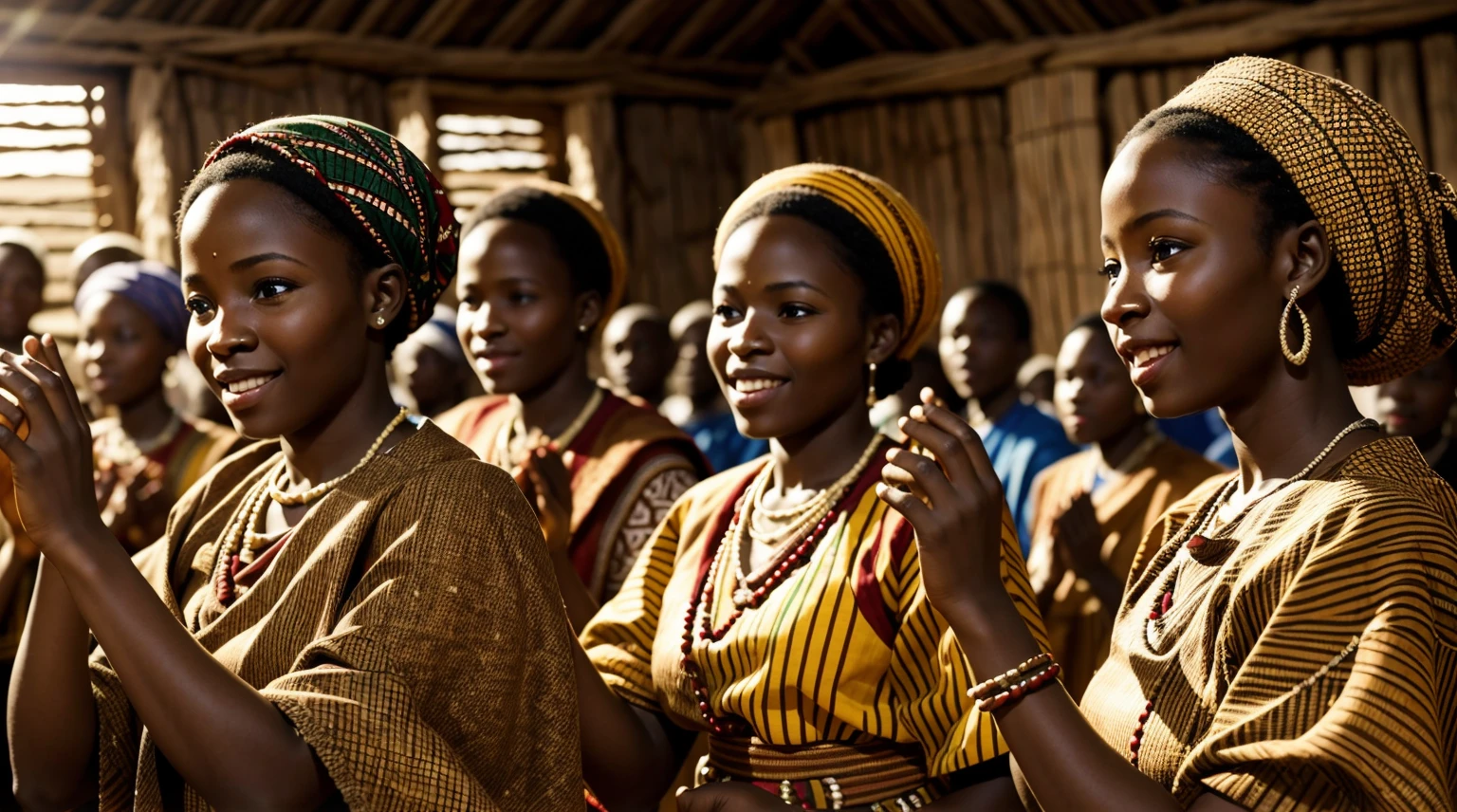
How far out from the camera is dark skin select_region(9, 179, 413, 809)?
5.98 feet

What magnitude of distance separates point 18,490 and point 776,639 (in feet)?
3.72

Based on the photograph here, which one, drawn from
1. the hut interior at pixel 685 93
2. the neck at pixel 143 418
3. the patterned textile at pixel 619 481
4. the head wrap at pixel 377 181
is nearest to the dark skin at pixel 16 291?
the neck at pixel 143 418

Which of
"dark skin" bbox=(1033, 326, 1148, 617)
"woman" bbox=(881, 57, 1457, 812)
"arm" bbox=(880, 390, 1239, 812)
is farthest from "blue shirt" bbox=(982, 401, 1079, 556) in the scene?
"arm" bbox=(880, 390, 1239, 812)

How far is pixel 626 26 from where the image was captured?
9.45 m

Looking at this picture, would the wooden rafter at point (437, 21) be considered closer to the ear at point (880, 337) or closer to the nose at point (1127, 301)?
the ear at point (880, 337)

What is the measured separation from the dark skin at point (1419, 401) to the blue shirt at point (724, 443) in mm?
2592

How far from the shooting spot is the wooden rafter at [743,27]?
9.81m

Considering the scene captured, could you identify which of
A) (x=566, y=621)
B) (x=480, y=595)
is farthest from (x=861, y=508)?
(x=480, y=595)

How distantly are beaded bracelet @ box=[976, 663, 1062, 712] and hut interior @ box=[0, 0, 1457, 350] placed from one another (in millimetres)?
6713

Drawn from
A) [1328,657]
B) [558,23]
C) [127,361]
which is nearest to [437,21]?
[558,23]

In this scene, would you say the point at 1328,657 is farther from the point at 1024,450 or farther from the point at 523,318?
the point at 1024,450

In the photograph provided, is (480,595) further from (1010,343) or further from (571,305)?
(1010,343)

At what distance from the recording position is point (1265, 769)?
171cm

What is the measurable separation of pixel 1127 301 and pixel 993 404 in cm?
414
